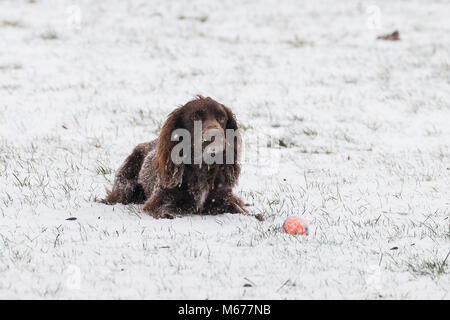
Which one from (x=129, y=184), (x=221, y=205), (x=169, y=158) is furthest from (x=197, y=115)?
(x=129, y=184)

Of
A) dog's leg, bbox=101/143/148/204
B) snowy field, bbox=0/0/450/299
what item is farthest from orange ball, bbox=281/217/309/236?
dog's leg, bbox=101/143/148/204

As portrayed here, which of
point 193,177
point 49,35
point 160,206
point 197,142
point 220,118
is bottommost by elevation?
point 160,206

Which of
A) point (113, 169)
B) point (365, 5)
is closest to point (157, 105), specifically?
point (113, 169)

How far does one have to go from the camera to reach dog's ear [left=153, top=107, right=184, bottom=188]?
5219 mm

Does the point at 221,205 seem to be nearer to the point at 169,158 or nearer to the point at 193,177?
the point at 193,177

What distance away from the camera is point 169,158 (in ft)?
17.2

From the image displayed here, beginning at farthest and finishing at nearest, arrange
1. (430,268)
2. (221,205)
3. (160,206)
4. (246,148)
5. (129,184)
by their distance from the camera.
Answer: (246,148), (129,184), (221,205), (160,206), (430,268)

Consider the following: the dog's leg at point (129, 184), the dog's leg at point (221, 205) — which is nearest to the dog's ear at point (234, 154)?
the dog's leg at point (221, 205)

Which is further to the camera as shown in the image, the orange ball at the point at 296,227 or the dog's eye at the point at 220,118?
the dog's eye at the point at 220,118

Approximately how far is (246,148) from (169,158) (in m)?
3.42

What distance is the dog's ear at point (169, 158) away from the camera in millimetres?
5219

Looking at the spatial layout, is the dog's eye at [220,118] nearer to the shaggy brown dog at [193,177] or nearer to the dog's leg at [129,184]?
the shaggy brown dog at [193,177]

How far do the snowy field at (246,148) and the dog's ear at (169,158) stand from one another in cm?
41

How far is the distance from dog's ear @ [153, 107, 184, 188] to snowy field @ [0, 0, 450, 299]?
411mm
